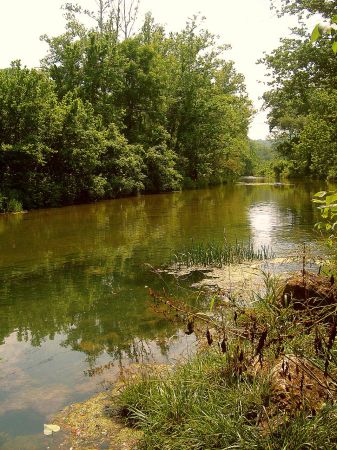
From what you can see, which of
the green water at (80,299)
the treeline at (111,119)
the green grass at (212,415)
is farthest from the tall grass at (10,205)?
the green grass at (212,415)

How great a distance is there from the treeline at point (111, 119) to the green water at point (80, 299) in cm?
663

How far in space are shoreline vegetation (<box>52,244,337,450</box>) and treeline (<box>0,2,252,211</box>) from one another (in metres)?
21.5

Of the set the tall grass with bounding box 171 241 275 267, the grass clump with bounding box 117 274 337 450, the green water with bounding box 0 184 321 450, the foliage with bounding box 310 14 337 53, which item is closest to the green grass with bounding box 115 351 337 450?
the grass clump with bounding box 117 274 337 450

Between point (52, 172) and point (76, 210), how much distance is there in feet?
13.8

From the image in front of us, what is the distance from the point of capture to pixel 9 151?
2495 cm

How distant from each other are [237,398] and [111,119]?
33.4 metres

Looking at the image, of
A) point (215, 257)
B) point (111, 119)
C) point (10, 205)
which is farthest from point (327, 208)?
point (111, 119)

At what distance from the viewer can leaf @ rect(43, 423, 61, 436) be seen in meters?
4.47

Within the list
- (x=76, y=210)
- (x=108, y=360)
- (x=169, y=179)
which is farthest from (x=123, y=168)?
(x=108, y=360)

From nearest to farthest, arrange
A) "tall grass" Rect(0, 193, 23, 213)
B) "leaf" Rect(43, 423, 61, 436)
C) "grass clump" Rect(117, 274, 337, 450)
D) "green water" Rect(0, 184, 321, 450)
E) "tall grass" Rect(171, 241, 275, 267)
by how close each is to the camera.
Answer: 1. "grass clump" Rect(117, 274, 337, 450)
2. "leaf" Rect(43, 423, 61, 436)
3. "green water" Rect(0, 184, 321, 450)
4. "tall grass" Rect(171, 241, 275, 267)
5. "tall grass" Rect(0, 193, 23, 213)

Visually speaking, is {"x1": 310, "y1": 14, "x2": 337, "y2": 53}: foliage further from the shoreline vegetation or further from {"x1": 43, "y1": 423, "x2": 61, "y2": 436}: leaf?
{"x1": 43, "y1": 423, "x2": 61, "y2": 436}: leaf

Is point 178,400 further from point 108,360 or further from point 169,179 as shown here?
point 169,179

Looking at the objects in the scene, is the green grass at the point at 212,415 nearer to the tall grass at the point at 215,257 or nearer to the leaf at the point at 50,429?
the leaf at the point at 50,429

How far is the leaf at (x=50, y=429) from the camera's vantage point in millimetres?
4473
